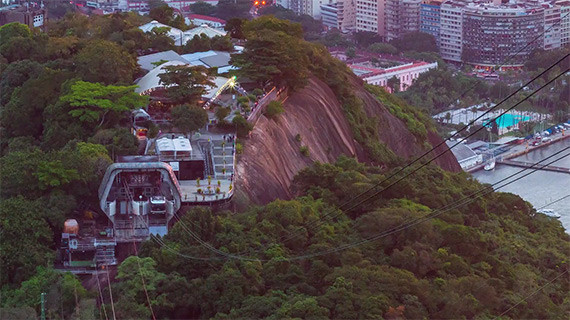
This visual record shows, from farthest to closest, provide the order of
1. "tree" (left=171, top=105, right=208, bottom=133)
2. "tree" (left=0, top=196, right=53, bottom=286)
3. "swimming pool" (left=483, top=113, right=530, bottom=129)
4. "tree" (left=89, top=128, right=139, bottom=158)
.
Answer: "swimming pool" (left=483, top=113, right=530, bottom=129) → "tree" (left=171, top=105, right=208, bottom=133) → "tree" (left=89, top=128, right=139, bottom=158) → "tree" (left=0, top=196, right=53, bottom=286)

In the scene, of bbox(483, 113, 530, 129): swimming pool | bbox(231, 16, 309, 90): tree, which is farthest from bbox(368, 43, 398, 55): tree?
bbox(231, 16, 309, 90): tree

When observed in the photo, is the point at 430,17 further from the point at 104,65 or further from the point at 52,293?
the point at 52,293

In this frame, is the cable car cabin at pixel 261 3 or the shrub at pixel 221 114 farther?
the cable car cabin at pixel 261 3

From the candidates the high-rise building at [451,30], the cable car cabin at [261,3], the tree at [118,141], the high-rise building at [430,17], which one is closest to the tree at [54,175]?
the tree at [118,141]

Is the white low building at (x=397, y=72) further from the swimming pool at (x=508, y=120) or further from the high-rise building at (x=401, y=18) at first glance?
the high-rise building at (x=401, y=18)

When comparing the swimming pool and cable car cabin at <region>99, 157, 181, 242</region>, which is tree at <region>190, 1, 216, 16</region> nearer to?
the swimming pool

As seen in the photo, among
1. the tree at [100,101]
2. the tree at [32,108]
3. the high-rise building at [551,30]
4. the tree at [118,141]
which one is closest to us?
the tree at [118,141]
